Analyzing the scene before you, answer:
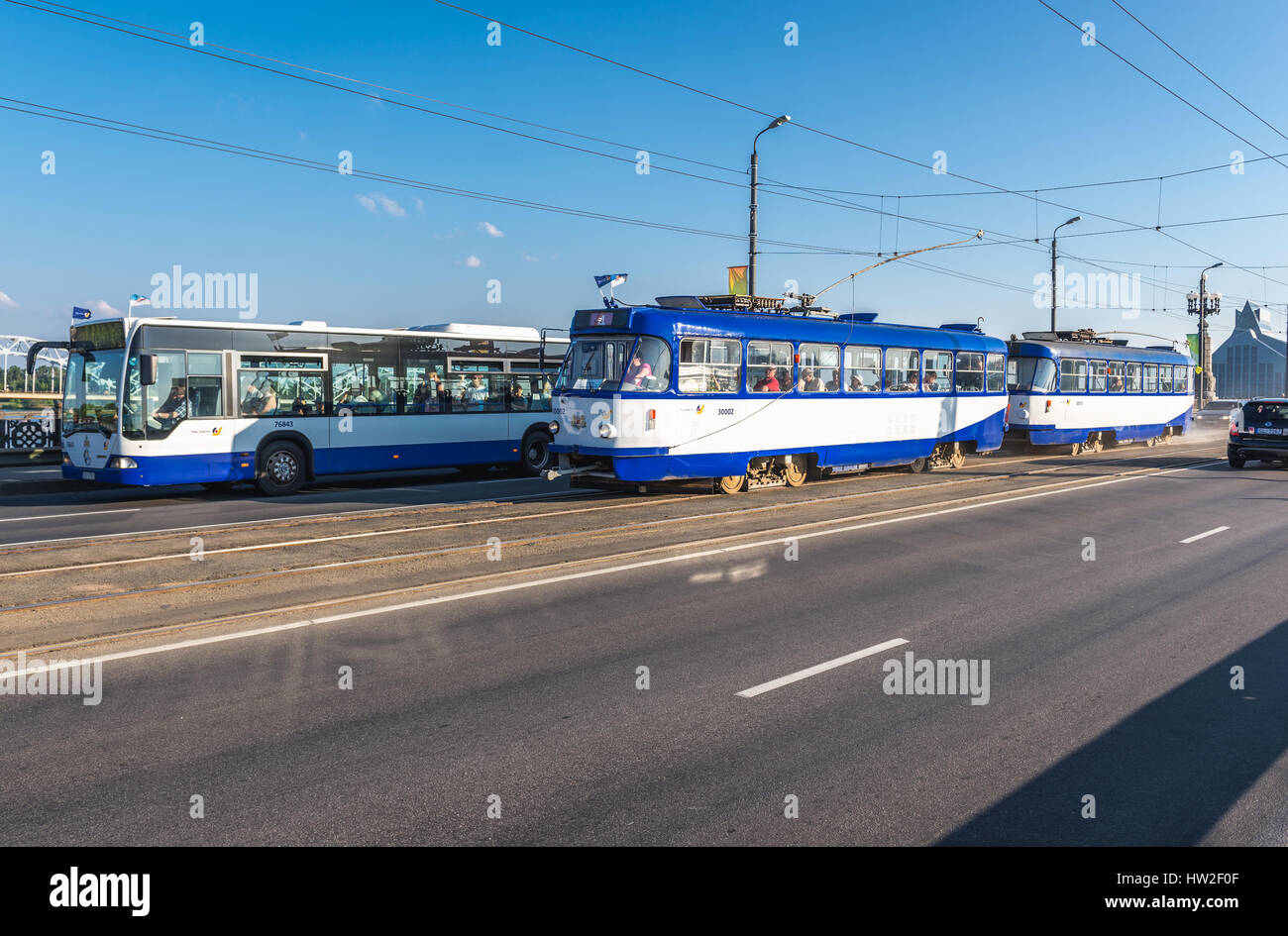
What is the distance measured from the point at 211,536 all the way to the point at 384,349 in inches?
305

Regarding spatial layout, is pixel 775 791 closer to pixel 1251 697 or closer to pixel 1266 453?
pixel 1251 697

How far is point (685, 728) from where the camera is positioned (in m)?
5.32

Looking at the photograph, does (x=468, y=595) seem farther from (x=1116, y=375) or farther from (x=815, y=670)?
(x=1116, y=375)

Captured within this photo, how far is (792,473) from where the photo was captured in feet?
60.8

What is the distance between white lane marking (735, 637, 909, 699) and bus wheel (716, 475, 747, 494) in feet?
32.7

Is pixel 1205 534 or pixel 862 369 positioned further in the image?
pixel 862 369

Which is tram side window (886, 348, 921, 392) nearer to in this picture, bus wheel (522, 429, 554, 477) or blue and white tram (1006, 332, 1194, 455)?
blue and white tram (1006, 332, 1194, 455)

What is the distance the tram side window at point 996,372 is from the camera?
2417cm

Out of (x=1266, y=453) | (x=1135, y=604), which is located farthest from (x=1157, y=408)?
(x=1135, y=604)

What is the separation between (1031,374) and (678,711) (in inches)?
961

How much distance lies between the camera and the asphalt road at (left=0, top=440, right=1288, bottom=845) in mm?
4203
